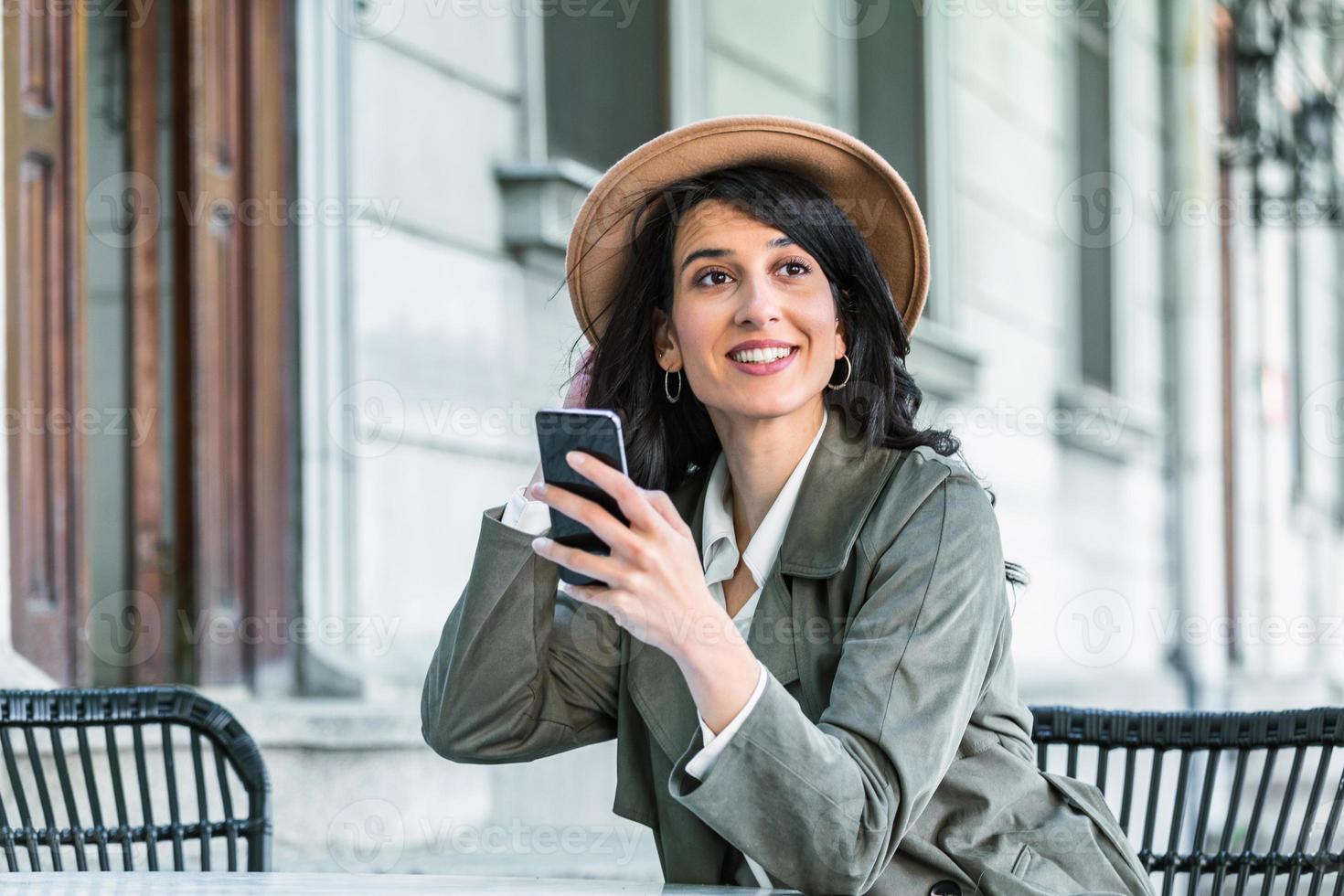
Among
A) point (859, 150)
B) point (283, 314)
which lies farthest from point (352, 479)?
point (859, 150)

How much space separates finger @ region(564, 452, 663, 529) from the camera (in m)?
1.44

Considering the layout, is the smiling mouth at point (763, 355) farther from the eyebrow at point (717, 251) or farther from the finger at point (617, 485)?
the finger at point (617, 485)

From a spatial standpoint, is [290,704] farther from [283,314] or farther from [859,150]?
[859,150]

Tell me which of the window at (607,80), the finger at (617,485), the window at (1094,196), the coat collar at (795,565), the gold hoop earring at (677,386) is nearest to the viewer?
the finger at (617,485)

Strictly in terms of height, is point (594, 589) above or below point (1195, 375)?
below

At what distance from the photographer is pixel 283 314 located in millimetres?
3924

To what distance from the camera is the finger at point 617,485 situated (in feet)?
4.73

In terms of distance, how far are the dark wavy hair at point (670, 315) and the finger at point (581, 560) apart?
62cm

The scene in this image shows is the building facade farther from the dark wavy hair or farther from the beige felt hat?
the beige felt hat

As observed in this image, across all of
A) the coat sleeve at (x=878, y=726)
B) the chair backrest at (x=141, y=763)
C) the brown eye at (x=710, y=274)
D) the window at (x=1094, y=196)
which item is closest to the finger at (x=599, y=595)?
the coat sleeve at (x=878, y=726)

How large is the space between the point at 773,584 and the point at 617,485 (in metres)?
0.50

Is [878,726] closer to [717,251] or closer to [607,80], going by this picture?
[717,251]

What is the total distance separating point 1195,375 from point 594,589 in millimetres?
8498

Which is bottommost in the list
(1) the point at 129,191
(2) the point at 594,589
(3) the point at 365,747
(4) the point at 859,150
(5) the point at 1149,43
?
(3) the point at 365,747
